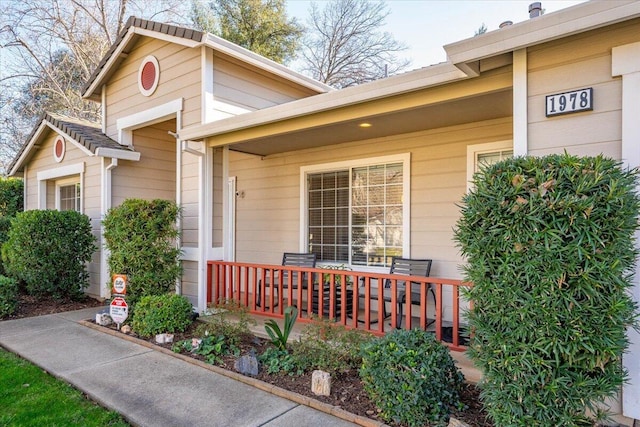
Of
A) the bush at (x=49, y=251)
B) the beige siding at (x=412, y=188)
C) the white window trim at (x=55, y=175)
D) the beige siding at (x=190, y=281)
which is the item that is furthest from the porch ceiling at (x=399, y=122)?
the white window trim at (x=55, y=175)

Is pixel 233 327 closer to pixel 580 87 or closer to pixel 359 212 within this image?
pixel 359 212

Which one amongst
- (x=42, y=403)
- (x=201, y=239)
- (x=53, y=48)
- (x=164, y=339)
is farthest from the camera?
(x=53, y=48)

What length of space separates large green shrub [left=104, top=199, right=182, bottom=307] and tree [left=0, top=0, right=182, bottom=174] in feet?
33.9

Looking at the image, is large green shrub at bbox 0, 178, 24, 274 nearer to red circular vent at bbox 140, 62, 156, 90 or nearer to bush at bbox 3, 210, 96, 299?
bush at bbox 3, 210, 96, 299

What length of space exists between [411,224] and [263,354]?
8.26 ft

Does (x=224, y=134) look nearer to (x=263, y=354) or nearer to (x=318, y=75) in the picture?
(x=263, y=354)

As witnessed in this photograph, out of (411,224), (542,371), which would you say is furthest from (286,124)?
(542,371)

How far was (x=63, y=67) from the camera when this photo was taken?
14805 mm

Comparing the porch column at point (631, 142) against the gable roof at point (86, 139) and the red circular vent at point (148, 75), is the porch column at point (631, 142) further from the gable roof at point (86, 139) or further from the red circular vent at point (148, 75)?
the gable roof at point (86, 139)

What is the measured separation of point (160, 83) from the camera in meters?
6.26

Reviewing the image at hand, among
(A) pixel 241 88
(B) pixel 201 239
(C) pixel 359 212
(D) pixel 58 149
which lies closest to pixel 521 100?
(C) pixel 359 212

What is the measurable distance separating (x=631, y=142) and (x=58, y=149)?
9.07 metres

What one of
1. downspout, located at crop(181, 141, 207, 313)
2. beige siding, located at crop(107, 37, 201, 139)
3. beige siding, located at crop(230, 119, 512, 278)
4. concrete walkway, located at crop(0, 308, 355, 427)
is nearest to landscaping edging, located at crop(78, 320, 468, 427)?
concrete walkway, located at crop(0, 308, 355, 427)

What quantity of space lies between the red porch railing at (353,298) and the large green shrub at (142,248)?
0.61 m
